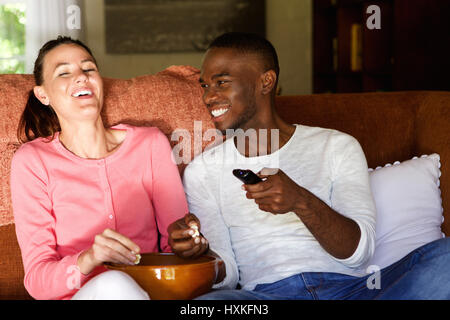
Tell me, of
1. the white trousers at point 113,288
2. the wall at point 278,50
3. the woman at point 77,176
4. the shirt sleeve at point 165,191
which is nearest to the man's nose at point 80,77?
the woman at point 77,176

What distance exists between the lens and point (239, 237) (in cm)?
152

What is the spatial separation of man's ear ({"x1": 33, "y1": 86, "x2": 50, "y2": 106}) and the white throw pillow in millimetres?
935

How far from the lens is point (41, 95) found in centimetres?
155

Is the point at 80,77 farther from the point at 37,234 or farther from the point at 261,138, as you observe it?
the point at 261,138

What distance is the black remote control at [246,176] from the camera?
1213 millimetres

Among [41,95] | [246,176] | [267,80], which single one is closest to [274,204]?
[246,176]

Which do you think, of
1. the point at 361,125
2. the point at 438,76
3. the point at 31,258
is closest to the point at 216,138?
the point at 361,125

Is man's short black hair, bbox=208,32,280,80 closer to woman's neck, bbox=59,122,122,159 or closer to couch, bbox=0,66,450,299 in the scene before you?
couch, bbox=0,66,450,299

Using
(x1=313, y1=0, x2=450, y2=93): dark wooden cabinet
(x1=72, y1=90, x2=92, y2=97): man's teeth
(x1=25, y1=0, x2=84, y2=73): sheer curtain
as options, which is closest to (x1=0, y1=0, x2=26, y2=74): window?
(x1=25, y1=0, x2=84, y2=73): sheer curtain

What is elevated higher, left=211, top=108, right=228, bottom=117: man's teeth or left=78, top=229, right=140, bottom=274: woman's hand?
left=211, top=108, right=228, bottom=117: man's teeth

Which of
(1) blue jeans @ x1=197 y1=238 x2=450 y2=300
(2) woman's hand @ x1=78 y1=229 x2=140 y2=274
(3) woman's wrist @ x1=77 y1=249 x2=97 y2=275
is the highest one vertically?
(2) woman's hand @ x1=78 y1=229 x2=140 y2=274

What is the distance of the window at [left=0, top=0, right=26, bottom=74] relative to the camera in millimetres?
3734

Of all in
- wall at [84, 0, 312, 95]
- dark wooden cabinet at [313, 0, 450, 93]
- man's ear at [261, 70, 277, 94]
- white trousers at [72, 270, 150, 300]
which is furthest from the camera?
wall at [84, 0, 312, 95]

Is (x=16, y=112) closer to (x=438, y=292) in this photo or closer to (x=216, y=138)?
(x=216, y=138)
